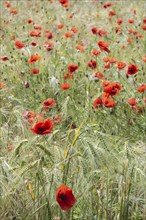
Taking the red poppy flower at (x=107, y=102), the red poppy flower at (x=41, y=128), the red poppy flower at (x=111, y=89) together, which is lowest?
the red poppy flower at (x=107, y=102)

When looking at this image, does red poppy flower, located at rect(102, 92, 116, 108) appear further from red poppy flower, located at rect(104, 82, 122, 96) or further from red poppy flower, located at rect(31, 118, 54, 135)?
red poppy flower, located at rect(31, 118, 54, 135)

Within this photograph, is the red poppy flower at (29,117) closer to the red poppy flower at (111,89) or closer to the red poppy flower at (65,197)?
the red poppy flower at (111,89)

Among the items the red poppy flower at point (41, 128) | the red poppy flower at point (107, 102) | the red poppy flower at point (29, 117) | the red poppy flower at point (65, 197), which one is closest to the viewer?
the red poppy flower at point (65, 197)

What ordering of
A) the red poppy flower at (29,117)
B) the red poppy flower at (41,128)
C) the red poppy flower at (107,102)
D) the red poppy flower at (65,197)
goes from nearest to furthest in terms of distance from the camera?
the red poppy flower at (65,197), the red poppy flower at (41,128), the red poppy flower at (29,117), the red poppy flower at (107,102)

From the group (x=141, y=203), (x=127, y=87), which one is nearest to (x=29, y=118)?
(x=141, y=203)

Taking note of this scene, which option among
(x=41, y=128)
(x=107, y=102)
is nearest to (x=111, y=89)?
(x=107, y=102)

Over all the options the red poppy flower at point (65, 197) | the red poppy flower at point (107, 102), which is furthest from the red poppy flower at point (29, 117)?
the red poppy flower at point (65, 197)

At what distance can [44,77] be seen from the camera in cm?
342

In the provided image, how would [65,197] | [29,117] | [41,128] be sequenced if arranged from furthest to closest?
[29,117], [41,128], [65,197]

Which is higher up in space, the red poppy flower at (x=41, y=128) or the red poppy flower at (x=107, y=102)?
the red poppy flower at (x=41, y=128)

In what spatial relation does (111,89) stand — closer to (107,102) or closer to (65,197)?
(107,102)

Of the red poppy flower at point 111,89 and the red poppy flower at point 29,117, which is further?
the red poppy flower at point 111,89

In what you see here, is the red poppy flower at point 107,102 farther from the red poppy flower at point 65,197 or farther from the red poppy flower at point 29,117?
the red poppy flower at point 65,197

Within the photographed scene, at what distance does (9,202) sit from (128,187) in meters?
0.48
